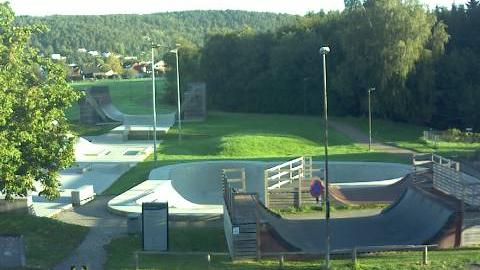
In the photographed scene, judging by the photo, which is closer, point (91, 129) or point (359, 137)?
point (359, 137)

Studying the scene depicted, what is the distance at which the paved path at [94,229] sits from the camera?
16188 mm

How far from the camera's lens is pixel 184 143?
4384 centimetres

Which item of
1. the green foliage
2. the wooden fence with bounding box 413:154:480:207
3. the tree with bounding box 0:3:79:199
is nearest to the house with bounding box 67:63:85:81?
the green foliage

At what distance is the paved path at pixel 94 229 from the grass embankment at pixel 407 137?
70.0 feet

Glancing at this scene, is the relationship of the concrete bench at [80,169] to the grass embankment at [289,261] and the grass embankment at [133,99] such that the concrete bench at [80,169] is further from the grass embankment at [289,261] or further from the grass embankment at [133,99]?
the grass embankment at [133,99]

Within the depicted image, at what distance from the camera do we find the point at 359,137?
49.2 m

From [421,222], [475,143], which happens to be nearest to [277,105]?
[475,143]

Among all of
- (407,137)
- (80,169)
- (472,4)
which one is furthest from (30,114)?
(472,4)

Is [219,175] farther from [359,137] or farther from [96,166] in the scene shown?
[359,137]

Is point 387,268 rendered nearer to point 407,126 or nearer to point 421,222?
point 421,222

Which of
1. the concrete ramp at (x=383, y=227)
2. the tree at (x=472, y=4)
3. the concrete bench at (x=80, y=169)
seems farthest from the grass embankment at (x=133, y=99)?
the concrete ramp at (x=383, y=227)

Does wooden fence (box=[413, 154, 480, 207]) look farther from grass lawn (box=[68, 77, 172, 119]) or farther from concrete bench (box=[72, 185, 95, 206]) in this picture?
grass lawn (box=[68, 77, 172, 119])

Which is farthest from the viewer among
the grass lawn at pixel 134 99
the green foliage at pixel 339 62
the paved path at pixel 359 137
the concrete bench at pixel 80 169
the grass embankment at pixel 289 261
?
the grass lawn at pixel 134 99

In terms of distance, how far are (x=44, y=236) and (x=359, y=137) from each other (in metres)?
33.9
